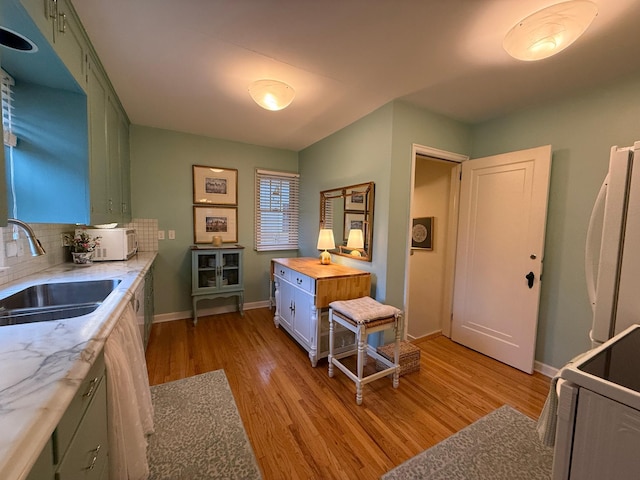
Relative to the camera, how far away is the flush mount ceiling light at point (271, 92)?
1945 mm

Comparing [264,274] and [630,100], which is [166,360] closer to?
[264,274]

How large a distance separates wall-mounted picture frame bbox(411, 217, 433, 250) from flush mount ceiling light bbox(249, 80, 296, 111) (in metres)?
1.99

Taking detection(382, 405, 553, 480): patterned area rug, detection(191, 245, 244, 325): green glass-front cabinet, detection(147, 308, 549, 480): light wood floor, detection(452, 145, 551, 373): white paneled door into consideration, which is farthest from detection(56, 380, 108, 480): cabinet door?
detection(452, 145, 551, 373): white paneled door

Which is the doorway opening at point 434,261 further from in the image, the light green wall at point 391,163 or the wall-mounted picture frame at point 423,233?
the light green wall at point 391,163

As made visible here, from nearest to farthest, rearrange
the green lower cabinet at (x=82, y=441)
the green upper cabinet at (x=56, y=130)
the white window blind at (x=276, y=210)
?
the green lower cabinet at (x=82, y=441), the green upper cabinet at (x=56, y=130), the white window blind at (x=276, y=210)

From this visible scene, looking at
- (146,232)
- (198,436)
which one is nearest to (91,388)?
(198,436)

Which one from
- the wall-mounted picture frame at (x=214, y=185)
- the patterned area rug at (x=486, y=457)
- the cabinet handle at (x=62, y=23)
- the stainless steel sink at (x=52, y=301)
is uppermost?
the cabinet handle at (x=62, y=23)

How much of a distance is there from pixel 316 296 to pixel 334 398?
793 millimetres

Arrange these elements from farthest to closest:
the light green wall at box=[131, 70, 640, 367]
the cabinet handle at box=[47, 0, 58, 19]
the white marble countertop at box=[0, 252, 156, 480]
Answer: the light green wall at box=[131, 70, 640, 367]
the cabinet handle at box=[47, 0, 58, 19]
the white marble countertop at box=[0, 252, 156, 480]

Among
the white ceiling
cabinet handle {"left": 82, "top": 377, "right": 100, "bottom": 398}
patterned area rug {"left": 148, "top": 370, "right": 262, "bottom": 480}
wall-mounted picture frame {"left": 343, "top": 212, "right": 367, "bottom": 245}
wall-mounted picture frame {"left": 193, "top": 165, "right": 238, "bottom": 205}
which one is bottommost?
patterned area rug {"left": 148, "top": 370, "right": 262, "bottom": 480}

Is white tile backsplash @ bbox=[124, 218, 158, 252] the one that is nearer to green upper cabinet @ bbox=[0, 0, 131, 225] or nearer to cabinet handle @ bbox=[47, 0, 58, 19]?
green upper cabinet @ bbox=[0, 0, 131, 225]

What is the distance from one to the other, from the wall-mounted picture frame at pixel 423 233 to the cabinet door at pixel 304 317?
5.09 feet

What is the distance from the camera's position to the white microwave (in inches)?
90.8

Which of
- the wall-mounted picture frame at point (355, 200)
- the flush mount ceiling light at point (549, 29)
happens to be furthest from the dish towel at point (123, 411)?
the flush mount ceiling light at point (549, 29)
